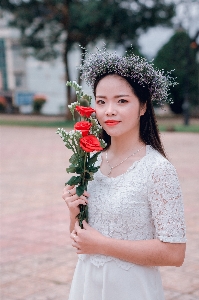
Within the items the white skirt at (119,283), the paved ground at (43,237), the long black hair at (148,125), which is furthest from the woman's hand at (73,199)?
the paved ground at (43,237)

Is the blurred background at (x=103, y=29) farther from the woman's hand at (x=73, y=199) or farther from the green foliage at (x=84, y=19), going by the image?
the woman's hand at (x=73, y=199)

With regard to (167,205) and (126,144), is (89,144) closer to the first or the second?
(126,144)

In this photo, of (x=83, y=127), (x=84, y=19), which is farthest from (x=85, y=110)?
(x=84, y=19)

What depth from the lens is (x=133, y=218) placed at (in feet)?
5.64

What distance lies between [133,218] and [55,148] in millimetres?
12889

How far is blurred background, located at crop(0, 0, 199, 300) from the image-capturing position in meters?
4.07

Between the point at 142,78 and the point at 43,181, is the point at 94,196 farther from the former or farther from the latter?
the point at 43,181

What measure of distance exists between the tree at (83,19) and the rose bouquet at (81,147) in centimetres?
2285

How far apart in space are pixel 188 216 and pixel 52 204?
2062mm

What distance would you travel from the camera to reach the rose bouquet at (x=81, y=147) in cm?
173

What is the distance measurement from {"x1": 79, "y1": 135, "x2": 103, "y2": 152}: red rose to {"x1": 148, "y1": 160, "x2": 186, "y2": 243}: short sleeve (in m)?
0.23

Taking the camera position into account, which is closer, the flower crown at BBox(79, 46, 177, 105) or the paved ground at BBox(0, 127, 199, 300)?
the flower crown at BBox(79, 46, 177, 105)

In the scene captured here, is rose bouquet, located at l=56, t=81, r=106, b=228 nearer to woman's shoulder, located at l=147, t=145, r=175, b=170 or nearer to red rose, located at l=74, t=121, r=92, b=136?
red rose, located at l=74, t=121, r=92, b=136

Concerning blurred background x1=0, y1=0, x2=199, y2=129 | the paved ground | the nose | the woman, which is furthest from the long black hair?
blurred background x1=0, y1=0, x2=199, y2=129
